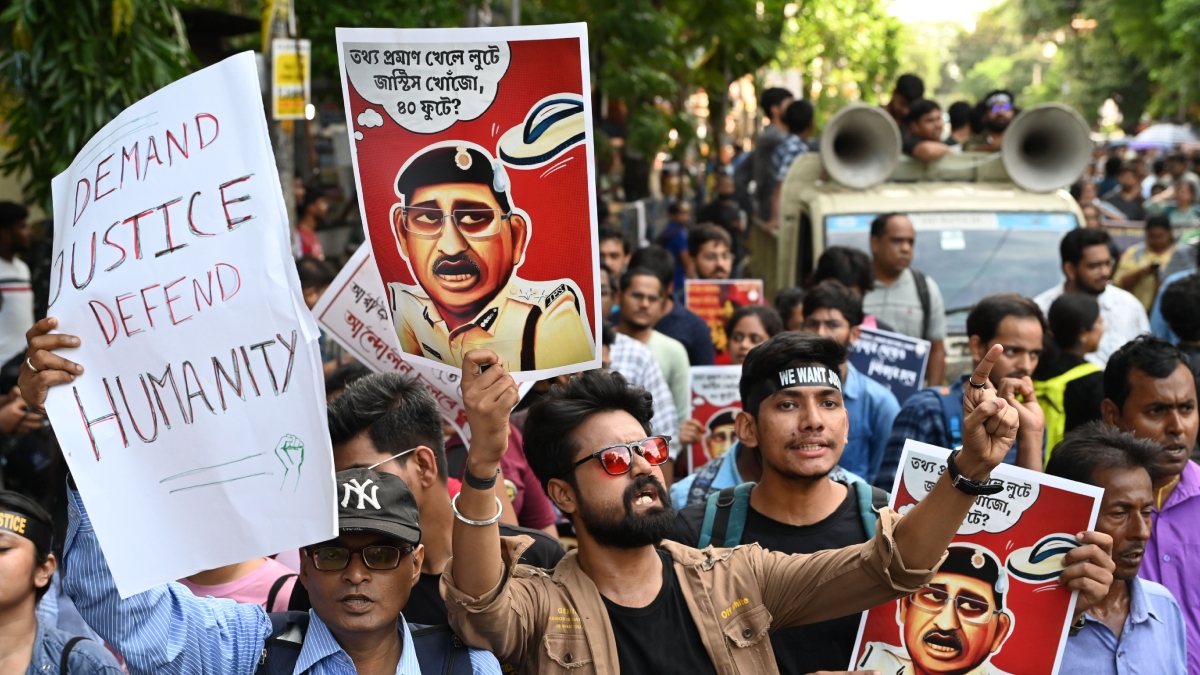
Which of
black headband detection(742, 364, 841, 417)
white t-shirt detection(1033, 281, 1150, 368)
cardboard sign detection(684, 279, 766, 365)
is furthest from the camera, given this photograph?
cardboard sign detection(684, 279, 766, 365)

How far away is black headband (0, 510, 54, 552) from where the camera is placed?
3064mm

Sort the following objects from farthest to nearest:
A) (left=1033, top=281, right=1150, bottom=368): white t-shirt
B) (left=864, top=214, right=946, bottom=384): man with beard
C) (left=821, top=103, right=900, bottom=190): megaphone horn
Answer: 1. (left=821, top=103, right=900, bottom=190): megaphone horn
2. (left=864, top=214, right=946, bottom=384): man with beard
3. (left=1033, top=281, right=1150, bottom=368): white t-shirt

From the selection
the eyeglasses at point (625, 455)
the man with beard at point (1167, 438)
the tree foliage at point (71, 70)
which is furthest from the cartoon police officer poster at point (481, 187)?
the tree foliage at point (71, 70)

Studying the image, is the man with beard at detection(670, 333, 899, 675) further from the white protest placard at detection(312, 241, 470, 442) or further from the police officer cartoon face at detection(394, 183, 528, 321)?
the white protest placard at detection(312, 241, 470, 442)

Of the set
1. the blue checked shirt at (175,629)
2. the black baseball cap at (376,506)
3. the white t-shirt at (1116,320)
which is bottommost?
the white t-shirt at (1116,320)

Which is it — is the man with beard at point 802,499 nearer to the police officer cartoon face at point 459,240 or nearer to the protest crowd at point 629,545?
the protest crowd at point 629,545

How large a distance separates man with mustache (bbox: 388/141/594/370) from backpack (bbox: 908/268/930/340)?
4.40 meters

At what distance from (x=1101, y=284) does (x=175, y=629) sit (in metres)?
5.39

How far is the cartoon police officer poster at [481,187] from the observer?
2.78 metres

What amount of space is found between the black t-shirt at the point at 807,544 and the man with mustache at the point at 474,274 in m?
0.79

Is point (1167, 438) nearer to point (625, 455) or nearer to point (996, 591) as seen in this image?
point (996, 591)

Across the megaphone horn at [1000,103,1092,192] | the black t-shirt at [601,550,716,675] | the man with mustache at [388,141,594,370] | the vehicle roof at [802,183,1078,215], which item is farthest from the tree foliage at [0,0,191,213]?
the megaphone horn at [1000,103,1092,192]

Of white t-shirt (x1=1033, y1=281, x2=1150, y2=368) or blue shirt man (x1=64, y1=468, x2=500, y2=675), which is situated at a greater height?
blue shirt man (x1=64, y1=468, x2=500, y2=675)

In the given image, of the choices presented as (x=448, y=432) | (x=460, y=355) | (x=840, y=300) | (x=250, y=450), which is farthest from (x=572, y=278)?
(x=840, y=300)
